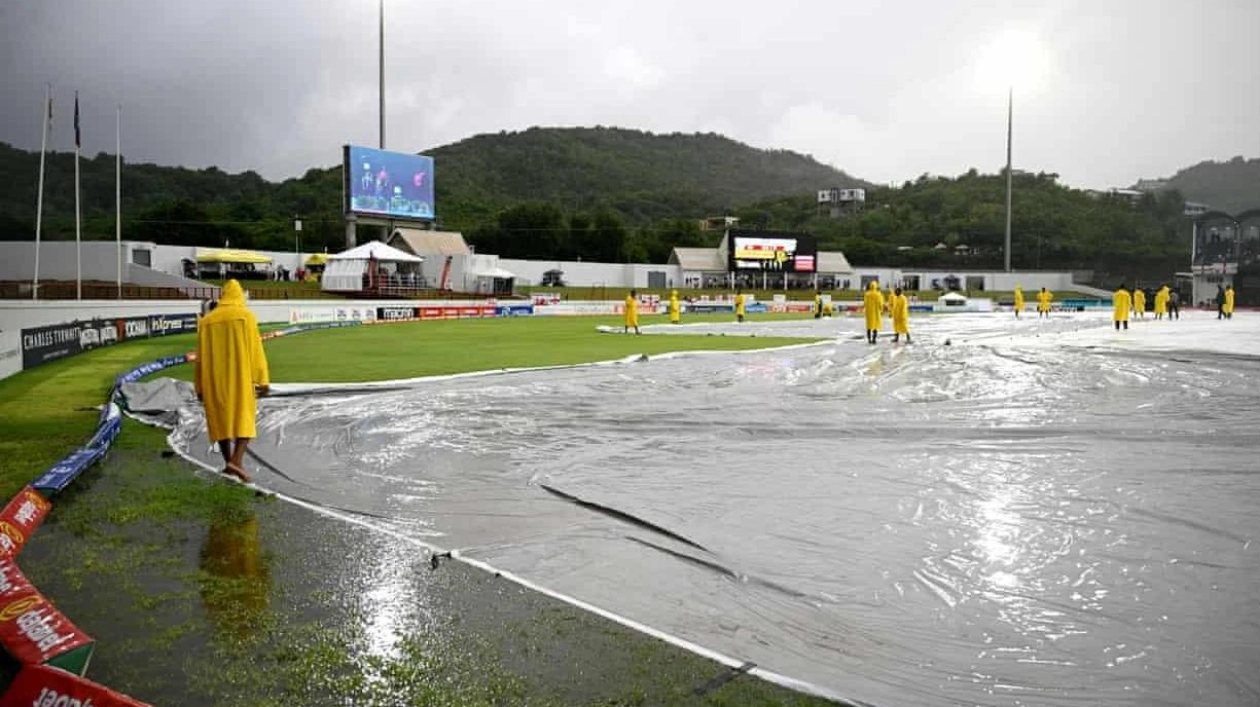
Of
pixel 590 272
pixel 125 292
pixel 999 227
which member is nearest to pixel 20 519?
pixel 125 292

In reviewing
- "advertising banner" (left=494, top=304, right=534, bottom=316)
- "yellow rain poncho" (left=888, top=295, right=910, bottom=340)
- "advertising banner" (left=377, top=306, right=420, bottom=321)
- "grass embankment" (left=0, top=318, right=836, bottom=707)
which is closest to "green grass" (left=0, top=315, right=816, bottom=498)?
"grass embankment" (left=0, top=318, right=836, bottom=707)

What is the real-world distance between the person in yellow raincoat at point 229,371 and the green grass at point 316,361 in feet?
5.07

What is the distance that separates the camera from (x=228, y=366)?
269 inches

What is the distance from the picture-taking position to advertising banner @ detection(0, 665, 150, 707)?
108 inches

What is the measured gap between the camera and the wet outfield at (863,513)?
353 cm

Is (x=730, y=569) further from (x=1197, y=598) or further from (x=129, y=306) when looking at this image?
(x=129, y=306)

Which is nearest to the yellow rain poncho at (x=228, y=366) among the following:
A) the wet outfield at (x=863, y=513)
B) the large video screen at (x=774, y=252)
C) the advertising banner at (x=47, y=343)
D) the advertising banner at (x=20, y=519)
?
the wet outfield at (x=863, y=513)

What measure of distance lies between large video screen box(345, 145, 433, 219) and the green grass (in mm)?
27932

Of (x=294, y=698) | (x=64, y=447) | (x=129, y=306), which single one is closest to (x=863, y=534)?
(x=294, y=698)

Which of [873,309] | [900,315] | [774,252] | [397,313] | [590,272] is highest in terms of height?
[774,252]

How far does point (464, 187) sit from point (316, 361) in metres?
99.4

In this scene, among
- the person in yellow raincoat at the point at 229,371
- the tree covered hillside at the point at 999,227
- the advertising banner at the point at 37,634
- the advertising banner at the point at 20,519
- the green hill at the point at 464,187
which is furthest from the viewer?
the tree covered hillside at the point at 999,227

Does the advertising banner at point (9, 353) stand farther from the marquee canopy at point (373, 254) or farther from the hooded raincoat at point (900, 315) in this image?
the marquee canopy at point (373, 254)

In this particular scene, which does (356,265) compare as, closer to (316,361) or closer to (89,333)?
(89,333)
